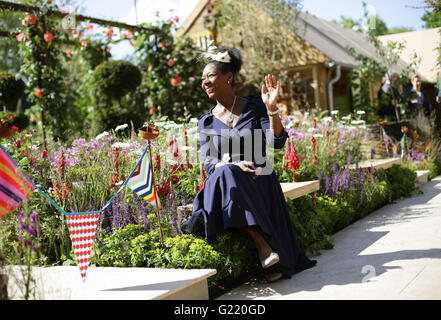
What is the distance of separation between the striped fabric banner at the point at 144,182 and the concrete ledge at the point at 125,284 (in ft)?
1.71

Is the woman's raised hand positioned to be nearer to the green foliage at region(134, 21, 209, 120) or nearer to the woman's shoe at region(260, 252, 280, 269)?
the woman's shoe at region(260, 252, 280, 269)

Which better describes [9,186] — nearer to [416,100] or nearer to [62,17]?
[62,17]

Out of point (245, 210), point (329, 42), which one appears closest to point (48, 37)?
point (245, 210)

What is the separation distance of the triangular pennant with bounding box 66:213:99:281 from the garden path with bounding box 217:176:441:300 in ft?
3.25

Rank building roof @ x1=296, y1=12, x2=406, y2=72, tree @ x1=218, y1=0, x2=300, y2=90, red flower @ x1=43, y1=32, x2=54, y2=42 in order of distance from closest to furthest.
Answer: red flower @ x1=43, y1=32, x2=54, y2=42 < tree @ x1=218, y1=0, x2=300, y2=90 < building roof @ x1=296, y1=12, x2=406, y2=72

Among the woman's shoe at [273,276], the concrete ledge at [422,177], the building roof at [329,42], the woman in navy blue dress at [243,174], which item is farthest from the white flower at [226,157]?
the building roof at [329,42]

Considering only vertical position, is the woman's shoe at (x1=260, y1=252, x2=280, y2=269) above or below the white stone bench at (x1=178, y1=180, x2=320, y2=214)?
below

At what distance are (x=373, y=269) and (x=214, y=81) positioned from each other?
6.23 ft

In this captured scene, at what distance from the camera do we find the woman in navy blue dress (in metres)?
3.46

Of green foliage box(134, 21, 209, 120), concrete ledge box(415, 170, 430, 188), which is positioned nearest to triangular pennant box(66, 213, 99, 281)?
concrete ledge box(415, 170, 430, 188)

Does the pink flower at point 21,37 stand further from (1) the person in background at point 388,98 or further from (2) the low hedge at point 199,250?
Answer: (1) the person in background at point 388,98

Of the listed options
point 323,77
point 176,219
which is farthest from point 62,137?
point 323,77

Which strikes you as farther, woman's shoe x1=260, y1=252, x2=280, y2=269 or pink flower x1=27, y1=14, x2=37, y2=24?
pink flower x1=27, y1=14, x2=37, y2=24

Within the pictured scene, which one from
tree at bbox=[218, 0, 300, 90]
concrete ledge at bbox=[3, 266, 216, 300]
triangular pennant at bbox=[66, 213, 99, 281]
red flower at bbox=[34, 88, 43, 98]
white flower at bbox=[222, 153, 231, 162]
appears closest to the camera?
concrete ledge at bbox=[3, 266, 216, 300]
